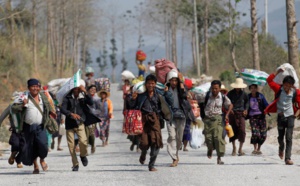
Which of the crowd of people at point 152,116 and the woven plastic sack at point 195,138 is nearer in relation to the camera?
the crowd of people at point 152,116

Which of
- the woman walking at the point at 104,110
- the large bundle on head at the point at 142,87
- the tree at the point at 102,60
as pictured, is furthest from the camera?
the tree at the point at 102,60

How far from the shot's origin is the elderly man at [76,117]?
50.3 feet

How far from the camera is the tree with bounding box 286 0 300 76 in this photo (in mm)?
23297

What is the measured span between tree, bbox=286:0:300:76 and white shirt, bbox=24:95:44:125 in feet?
32.8

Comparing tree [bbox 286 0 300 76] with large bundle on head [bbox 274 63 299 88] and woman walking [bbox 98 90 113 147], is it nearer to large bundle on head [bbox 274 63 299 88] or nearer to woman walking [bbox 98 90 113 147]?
woman walking [bbox 98 90 113 147]

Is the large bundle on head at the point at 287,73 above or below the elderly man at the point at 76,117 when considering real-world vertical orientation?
above

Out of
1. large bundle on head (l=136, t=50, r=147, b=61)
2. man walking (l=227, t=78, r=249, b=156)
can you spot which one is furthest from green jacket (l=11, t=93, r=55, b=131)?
large bundle on head (l=136, t=50, r=147, b=61)

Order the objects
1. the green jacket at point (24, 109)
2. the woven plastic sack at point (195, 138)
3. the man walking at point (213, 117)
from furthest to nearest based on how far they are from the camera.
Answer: the woven plastic sack at point (195, 138), the man walking at point (213, 117), the green jacket at point (24, 109)

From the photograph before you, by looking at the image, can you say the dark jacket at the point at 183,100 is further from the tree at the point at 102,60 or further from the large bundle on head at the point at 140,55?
the tree at the point at 102,60

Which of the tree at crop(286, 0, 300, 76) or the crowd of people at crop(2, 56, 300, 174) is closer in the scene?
the crowd of people at crop(2, 56, 300, 174)

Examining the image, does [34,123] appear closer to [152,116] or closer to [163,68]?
[152,116]

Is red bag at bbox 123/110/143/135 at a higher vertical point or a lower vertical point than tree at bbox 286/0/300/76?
lower

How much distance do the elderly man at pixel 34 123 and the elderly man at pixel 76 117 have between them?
365 millimetres

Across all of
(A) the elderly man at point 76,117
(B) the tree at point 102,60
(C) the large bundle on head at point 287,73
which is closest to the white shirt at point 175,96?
(A) the elderly man at point 76,117
